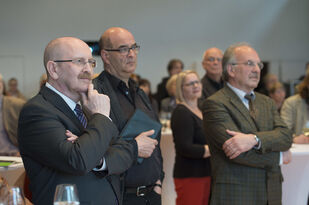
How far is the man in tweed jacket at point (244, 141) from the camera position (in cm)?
296

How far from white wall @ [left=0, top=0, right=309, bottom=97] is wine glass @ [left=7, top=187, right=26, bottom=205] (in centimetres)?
983

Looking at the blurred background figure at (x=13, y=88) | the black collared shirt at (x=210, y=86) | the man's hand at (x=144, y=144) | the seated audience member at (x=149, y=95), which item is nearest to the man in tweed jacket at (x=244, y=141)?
the man's hand at (x=144, y=144)

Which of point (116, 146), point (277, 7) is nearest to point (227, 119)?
point (116, 146)

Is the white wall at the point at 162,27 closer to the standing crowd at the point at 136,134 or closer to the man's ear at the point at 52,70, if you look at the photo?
the standing crowd at the point at 136,134

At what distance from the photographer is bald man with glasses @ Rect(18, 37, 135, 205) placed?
76.9 inches

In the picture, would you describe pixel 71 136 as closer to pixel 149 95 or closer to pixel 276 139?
pixel 276 139

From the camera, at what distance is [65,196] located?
154 cm

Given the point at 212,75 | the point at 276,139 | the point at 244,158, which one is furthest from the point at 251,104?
the point at 212,75

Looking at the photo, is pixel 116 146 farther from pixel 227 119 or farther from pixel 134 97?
pixel 227 119

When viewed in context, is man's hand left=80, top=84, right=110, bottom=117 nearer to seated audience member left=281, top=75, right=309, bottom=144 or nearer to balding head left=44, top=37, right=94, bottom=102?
balding head left=44, top=37, right=94, bottom=102

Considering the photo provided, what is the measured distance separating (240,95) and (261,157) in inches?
19.1

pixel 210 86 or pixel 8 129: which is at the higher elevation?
pixel 210 86

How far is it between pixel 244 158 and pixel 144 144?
29.5 inches

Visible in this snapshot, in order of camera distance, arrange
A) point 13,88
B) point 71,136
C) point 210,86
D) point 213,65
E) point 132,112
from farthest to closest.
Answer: point 13,88 < point 213,65 < point 210,86 < point 132,112 < point 71,136
